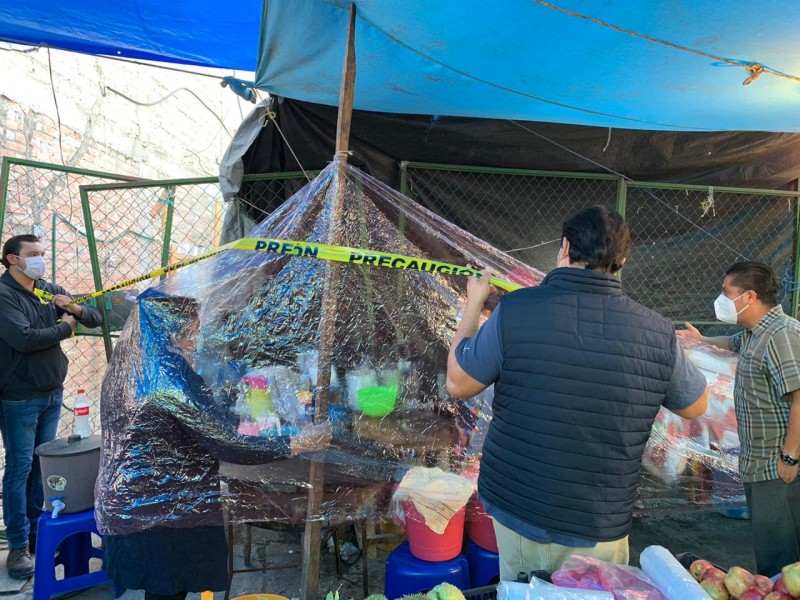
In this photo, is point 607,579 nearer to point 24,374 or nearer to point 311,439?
point 311,439

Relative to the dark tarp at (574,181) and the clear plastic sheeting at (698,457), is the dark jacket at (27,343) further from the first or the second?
the clear plastic sheeting at (698,457)

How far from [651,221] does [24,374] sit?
14.8ft

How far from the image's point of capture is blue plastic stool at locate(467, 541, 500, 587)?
2.65 m

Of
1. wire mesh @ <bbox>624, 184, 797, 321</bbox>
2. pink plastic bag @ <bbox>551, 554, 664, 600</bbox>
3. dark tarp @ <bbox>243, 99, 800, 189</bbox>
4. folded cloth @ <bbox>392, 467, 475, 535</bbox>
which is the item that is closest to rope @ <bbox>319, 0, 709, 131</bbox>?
dark tarp @ <bbox>243, 99, 800, 189</bbox>

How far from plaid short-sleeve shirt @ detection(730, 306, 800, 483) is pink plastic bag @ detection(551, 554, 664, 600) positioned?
1218 mm

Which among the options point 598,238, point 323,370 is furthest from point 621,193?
point 323,370

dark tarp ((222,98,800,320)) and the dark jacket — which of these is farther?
dark tarp ((222,98,800,320))

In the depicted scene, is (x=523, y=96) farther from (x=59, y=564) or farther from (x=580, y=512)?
(x=59, y=564)

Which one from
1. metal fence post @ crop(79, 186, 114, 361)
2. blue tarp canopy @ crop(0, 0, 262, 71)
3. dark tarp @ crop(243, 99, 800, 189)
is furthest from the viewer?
dark tarp @ crop(243, 99, 800, 189)

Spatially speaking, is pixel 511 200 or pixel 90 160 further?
pixel 90 160

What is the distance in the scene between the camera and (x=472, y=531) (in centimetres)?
276

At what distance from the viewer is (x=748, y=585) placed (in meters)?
1.49

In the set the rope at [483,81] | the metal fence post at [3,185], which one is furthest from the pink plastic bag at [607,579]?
the metal fence post at [3,185]

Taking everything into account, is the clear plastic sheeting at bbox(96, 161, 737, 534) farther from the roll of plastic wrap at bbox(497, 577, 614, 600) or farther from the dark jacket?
the dark jacket
